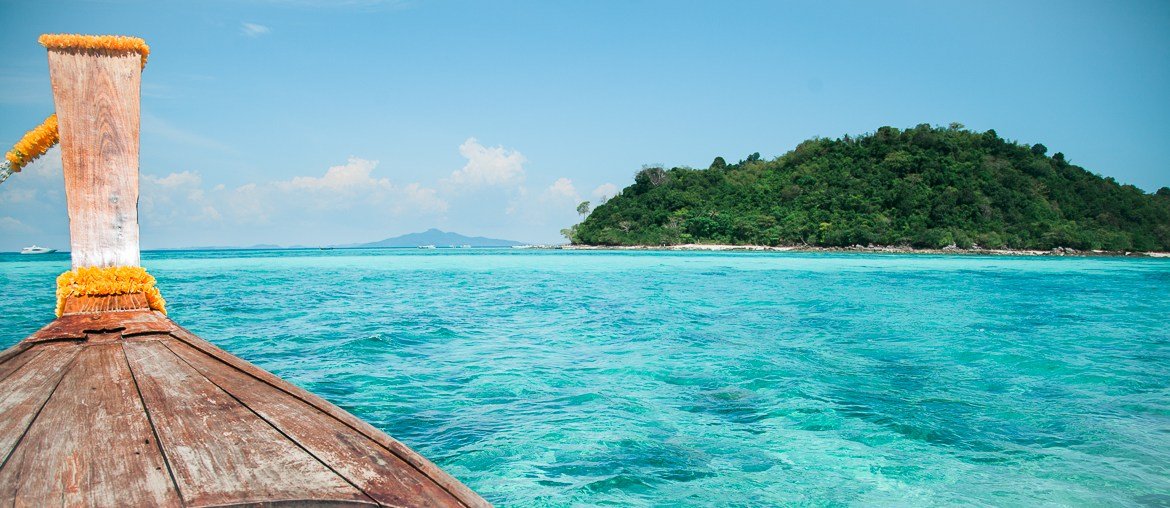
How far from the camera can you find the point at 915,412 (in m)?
5.38

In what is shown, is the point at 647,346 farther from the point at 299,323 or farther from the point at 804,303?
the point at 804,303

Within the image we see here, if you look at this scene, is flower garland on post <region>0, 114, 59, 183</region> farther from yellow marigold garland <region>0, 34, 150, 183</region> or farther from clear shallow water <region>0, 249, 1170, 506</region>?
clear shallow water <region>0, 249, 1170, 506</region>

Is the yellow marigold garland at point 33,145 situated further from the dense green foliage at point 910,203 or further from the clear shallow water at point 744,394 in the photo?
the dense green foliage at point 910,203

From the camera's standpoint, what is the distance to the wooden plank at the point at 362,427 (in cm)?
163

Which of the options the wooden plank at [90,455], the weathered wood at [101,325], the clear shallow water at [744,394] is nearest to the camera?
the wooden plank at [90,455]

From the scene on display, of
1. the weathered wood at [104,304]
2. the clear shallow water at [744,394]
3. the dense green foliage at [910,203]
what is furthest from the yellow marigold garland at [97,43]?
the dense green foliage at [910,203]

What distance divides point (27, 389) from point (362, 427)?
1.26 m

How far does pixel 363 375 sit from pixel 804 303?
11525 millimetres

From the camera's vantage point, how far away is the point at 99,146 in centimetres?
295

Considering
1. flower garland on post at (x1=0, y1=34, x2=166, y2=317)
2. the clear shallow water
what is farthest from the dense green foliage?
flower garland on post at (x1=0, y1=34, x2=166, y2=317)

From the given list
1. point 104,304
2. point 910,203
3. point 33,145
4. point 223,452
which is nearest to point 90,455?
point 223,452

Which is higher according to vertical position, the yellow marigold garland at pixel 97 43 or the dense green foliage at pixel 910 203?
the dense green foliage at pixel 910 203

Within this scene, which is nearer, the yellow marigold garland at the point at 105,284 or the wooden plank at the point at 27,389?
the wooden plank at the point at 27,389

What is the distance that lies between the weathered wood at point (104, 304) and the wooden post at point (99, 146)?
195 millimetres
